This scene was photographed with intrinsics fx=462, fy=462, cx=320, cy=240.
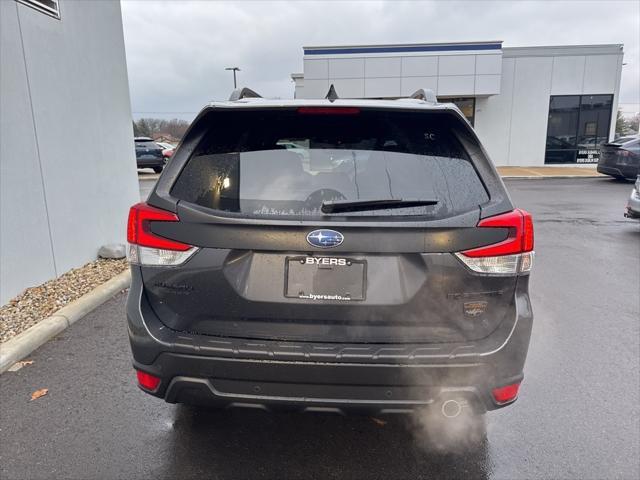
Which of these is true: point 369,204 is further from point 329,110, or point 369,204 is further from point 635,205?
point 635,205

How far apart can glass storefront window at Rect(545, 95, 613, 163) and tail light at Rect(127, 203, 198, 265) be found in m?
23.9

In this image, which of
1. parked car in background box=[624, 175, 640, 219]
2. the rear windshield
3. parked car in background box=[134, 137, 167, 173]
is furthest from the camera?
parked car in background box=[134, 137, 167, 173]

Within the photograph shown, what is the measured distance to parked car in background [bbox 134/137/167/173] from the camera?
22.4 meters

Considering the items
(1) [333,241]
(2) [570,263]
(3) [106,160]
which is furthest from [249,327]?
(2) [570,263]

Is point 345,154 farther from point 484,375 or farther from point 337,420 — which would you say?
point 337,420

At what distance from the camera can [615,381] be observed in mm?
3422

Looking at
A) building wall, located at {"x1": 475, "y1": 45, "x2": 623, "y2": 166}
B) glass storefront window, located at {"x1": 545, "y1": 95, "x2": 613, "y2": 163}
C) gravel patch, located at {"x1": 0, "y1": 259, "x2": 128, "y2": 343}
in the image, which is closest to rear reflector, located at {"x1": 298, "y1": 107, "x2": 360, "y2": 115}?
gravel patch, located at {"x1": 0, "y1": 259, "x2": 128, "y2": 343}

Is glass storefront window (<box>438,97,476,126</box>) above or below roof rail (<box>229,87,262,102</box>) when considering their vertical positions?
above

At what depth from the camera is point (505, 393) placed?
2.17 meters

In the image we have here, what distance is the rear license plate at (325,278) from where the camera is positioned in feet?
6.67

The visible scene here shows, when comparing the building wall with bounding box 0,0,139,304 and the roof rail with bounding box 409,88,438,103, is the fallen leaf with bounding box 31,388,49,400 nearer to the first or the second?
the building wall with bounding box 0,0,139,304

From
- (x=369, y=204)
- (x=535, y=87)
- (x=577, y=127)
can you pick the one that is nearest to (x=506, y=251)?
(x=369, y=204)

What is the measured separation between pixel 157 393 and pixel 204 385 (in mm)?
286

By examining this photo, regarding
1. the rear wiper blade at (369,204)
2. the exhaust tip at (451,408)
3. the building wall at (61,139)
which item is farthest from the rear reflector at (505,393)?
the building wall at (61,139)
